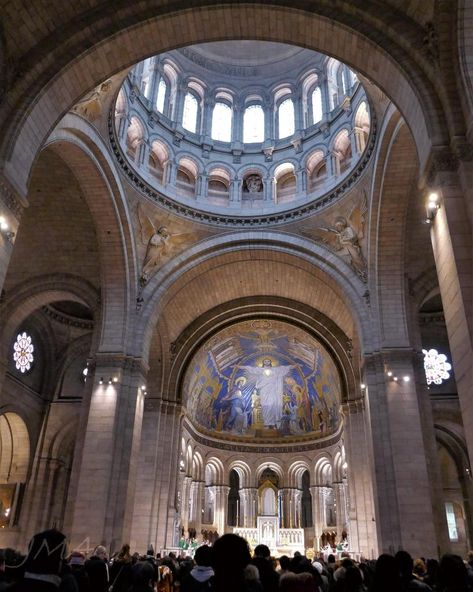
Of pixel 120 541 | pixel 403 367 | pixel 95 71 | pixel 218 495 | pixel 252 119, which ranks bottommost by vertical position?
pixel 120 541

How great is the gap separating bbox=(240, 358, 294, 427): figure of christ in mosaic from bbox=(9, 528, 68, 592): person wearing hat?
29.5 m

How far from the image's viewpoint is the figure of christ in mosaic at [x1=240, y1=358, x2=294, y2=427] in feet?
107

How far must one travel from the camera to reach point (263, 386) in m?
33.1

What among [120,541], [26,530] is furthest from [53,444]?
[120,541]

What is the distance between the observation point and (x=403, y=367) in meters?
15.7

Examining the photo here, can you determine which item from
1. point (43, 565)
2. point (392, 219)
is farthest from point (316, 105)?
point (43, 565)

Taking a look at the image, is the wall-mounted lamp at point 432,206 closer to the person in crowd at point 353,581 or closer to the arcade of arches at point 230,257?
the arcade of arches at point 230,257

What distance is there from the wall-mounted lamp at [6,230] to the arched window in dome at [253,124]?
650 inches

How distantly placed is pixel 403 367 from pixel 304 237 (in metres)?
7.12

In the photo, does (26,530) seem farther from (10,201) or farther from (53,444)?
(10,201)

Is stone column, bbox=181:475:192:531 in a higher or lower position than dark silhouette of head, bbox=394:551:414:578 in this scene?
higher

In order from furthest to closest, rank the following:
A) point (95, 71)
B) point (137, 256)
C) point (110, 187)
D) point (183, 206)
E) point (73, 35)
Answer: point (183, 206), point (137, 256), point (110, 187), point (95, 71), point (73, 35)

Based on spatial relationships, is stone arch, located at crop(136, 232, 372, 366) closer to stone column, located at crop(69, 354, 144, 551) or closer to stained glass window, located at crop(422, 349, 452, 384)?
stone column, located at crop(69, 354, 144, 551)

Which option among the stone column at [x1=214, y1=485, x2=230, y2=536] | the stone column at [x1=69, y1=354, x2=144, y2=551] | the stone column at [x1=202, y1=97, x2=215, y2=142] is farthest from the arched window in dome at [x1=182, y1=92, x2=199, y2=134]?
the stone column at [x1=214, y1=485, x2=230, y2=536]
